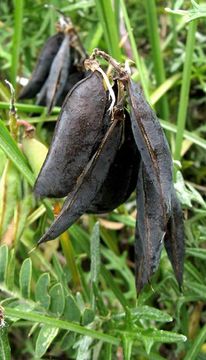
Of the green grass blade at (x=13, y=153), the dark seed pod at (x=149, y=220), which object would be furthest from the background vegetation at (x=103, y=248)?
the dark seed pod at (x=149, y=220)

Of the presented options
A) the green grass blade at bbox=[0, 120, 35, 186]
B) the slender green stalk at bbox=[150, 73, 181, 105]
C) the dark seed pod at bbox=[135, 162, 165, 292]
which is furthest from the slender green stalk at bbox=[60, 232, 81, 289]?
the slender green stalk at bbox=[150, 73, 181, 105]

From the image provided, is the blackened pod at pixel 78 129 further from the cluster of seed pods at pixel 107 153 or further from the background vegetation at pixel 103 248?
the background vegetation at pixel 103 248

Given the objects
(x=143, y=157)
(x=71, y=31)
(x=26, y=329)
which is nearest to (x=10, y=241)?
(x=143, y=157)

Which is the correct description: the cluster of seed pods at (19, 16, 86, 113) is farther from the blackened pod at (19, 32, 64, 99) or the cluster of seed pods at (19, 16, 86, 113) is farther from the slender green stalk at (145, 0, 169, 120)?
the slender green stalk at (145, 0, 169, 120)

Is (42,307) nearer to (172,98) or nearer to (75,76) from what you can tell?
(75,76)

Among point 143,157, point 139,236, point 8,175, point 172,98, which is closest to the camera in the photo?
point 143,157

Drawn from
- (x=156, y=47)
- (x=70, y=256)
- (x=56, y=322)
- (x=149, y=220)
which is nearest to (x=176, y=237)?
(x=149, y=220)
